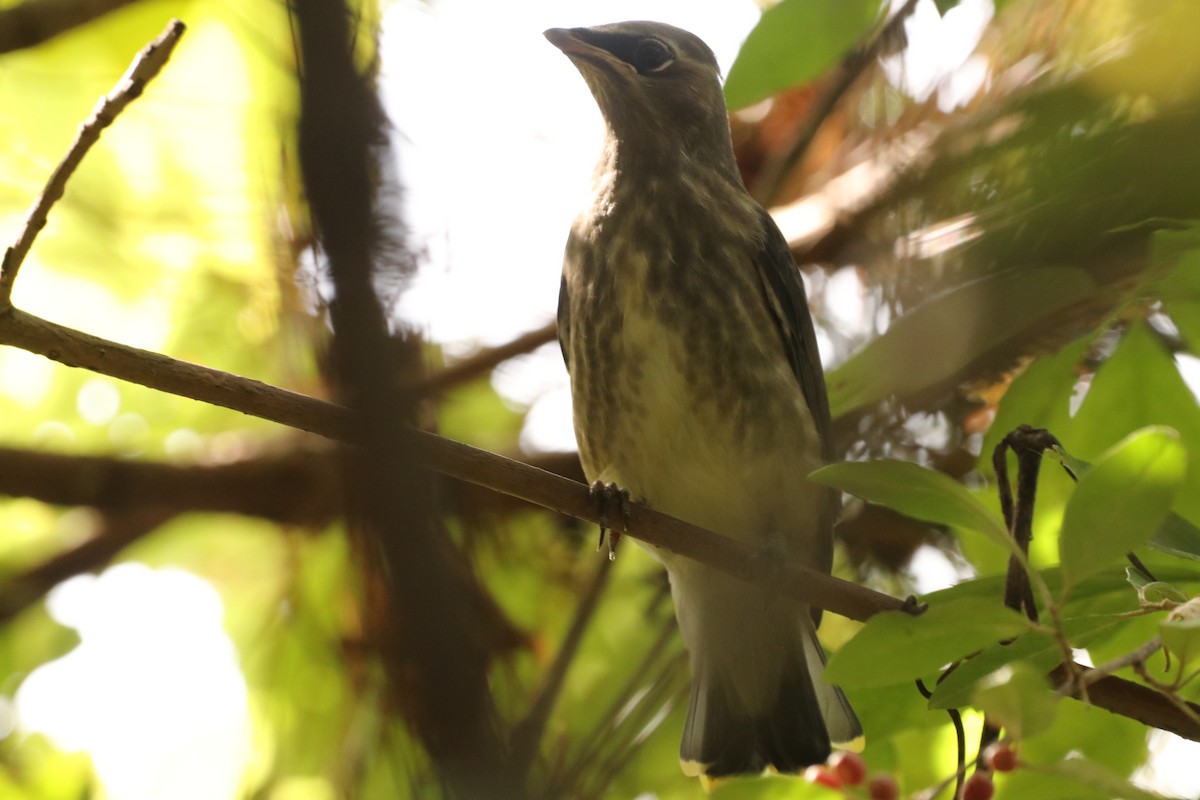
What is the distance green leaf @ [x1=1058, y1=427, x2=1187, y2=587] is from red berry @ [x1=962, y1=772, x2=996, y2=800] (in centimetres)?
45

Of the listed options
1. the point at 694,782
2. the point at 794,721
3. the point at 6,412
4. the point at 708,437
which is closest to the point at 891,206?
the point at 708,437

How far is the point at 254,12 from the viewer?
163 cm

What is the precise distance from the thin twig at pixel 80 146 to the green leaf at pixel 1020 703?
1402 millimetres

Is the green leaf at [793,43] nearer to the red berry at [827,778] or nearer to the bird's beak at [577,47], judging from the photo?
the bird's beak at [577,47]

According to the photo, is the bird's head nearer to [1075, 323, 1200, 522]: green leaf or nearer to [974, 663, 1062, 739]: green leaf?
[1075, 323, 1200, 522]: green leaf

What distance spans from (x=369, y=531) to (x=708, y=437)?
2253 millimetres

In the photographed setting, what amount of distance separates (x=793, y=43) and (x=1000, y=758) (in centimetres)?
140

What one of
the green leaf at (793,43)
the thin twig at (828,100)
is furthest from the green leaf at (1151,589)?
the thin twig at (828,100)

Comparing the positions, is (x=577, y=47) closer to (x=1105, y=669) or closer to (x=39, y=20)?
(x=39, y=20)

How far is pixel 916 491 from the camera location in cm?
152

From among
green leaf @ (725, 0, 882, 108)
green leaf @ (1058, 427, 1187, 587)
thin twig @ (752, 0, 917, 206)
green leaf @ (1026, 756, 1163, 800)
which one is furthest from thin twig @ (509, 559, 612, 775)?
thin twig @ (752, 0, 917, 206)

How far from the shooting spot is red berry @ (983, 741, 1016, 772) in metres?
1.67

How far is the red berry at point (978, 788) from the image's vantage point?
5.65 feet

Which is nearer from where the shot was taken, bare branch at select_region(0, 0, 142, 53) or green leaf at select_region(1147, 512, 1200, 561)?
green leaf at select_region(1147, 512, 1200, 561)
